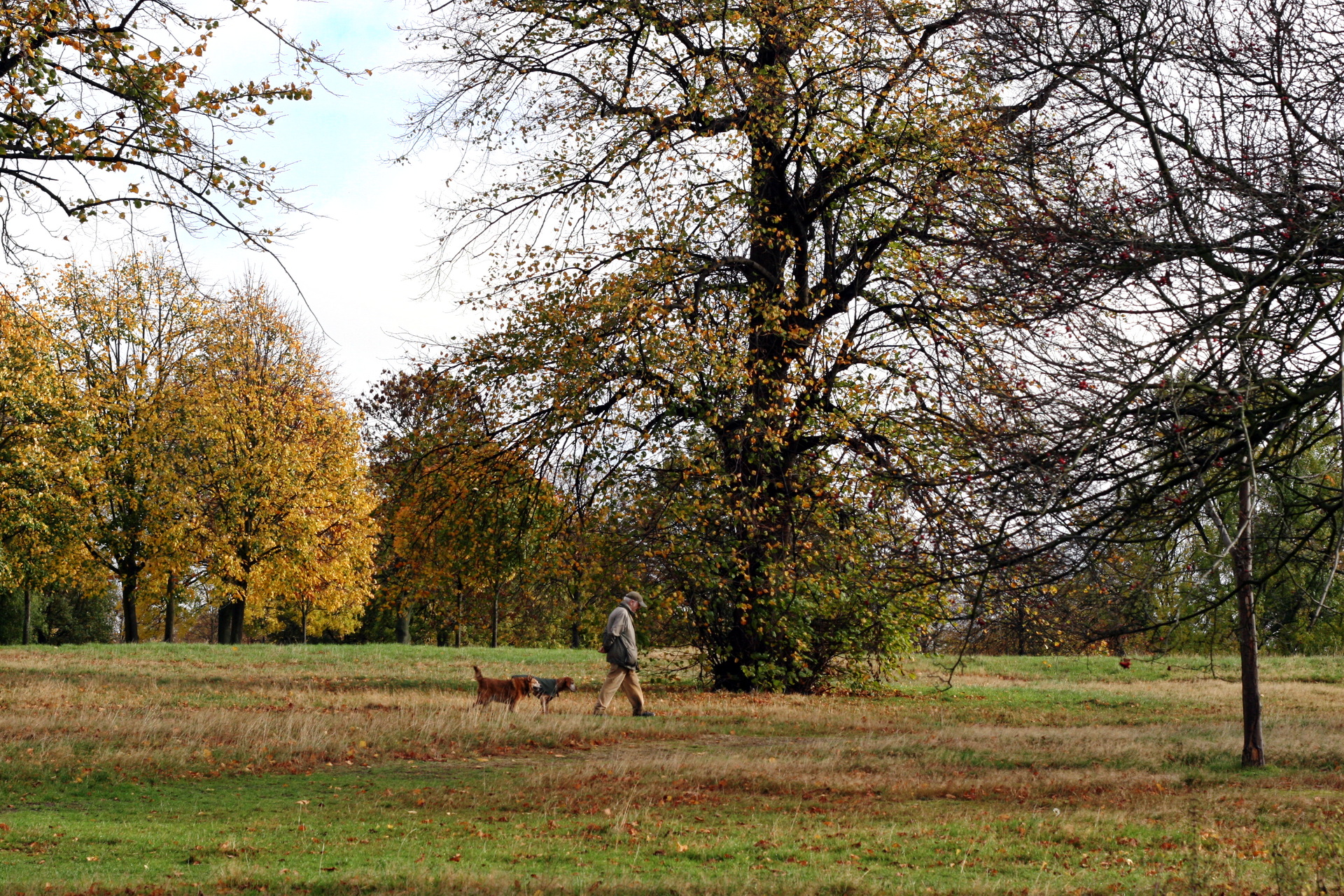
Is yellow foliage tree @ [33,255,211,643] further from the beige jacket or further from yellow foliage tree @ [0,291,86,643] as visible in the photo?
the beige jacket

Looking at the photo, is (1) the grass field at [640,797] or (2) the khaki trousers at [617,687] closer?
(1) the grass field at [640,797]

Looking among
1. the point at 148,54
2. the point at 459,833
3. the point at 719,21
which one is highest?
the point at 719,21

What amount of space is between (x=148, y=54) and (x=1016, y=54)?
9.10m

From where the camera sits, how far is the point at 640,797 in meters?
10.2

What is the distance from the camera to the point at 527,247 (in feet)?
64.2

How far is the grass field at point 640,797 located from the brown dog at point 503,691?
69cm

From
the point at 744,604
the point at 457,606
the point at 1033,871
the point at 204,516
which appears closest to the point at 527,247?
the point at 744,604

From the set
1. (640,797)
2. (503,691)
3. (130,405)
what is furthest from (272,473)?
(640,797)

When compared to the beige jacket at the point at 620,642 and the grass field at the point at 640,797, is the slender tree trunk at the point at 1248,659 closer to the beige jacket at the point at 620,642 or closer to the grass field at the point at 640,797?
the grass field at the point at 640,797

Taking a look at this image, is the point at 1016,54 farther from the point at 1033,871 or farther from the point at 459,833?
the point at 459,833

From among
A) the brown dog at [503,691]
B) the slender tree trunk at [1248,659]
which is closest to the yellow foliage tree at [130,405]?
the brown dog at [503,691]

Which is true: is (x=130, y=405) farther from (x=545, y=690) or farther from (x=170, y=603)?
(x=545, y=690)

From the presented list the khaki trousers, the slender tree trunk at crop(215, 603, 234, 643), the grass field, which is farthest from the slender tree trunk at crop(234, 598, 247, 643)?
the khaki trousers

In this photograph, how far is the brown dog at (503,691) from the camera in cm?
1566
